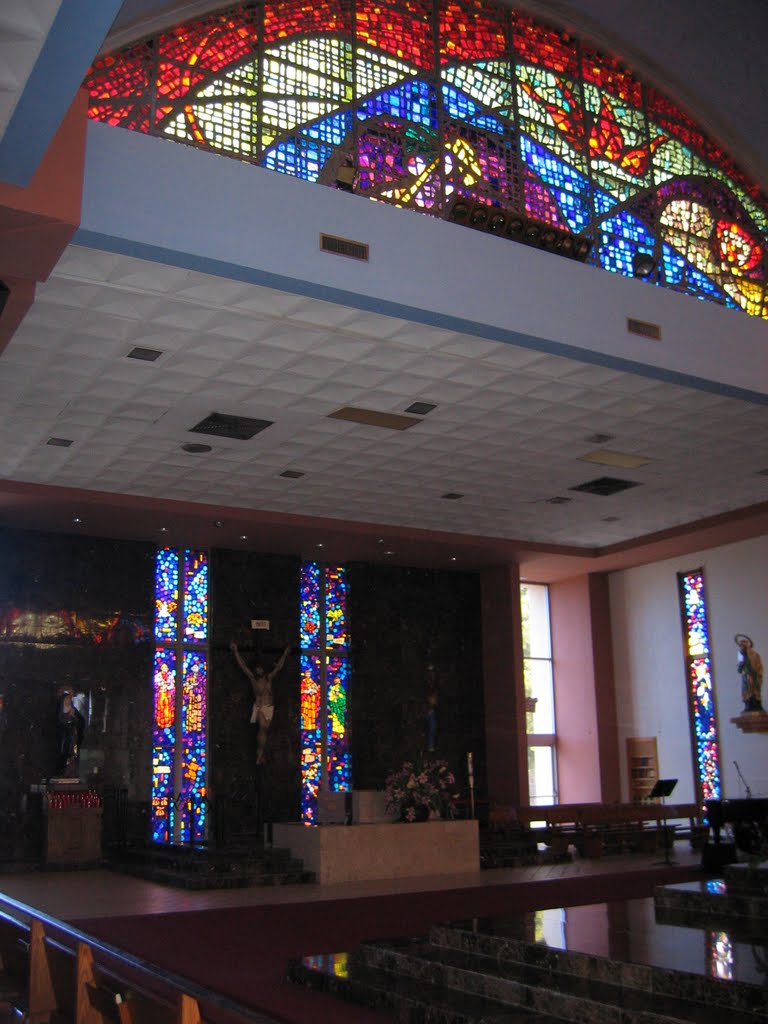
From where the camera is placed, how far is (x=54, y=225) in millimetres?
6664

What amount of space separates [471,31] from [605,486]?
580 cm

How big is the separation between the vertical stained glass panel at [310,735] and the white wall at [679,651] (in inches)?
216

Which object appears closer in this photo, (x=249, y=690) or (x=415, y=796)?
A: (x=415, y=796)

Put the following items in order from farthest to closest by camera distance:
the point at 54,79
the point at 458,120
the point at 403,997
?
the point at 458,120, the point at 403,997, the point at 54,79

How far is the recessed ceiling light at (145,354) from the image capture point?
920 centimetres

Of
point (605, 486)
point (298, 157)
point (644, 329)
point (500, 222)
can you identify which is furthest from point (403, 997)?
point (605, 486)

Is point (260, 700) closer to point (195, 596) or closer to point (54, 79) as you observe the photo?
point (195, 596)

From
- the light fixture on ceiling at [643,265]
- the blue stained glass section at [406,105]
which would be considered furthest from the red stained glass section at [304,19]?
the light fixture on ceiling at [643,265]

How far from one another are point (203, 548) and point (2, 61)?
12.3m

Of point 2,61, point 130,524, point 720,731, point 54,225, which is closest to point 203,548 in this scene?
point 130,524

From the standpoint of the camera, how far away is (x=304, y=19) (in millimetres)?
10648

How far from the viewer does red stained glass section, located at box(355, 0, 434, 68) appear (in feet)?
36.5

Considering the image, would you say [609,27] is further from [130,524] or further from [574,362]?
[130,524]

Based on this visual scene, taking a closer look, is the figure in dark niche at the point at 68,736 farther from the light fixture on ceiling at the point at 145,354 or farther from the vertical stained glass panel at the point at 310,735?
the light fixture on ceiling at the point at 145,354
